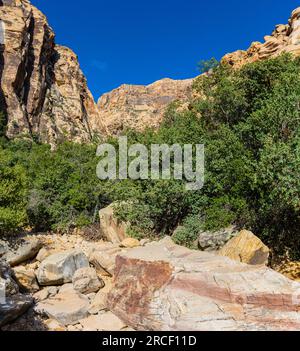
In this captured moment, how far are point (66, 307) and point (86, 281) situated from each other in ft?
4.01

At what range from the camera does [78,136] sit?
5869 centimetres

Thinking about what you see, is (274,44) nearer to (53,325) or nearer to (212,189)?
(212,189)

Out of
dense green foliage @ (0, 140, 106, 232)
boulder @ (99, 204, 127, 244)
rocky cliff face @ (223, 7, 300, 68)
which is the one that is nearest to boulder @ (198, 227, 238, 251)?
boulder @ (99, 204, 127, 244)

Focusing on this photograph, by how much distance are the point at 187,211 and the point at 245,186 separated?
2.79 meters

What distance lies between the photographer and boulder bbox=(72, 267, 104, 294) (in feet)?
30.7

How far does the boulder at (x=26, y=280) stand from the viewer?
964 cm

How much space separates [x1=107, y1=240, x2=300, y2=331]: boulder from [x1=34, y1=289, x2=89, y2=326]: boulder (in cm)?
85

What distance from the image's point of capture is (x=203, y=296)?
6680 mm

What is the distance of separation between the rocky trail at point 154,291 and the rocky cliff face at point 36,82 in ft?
135

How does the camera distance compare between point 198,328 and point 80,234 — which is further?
point 80,234

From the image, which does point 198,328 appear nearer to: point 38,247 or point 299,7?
point 38,247

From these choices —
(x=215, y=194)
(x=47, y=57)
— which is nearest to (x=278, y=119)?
(x=215, y=194)

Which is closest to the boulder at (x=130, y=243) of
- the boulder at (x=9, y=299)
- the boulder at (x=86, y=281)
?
the boulder at (x=86, y=281)
